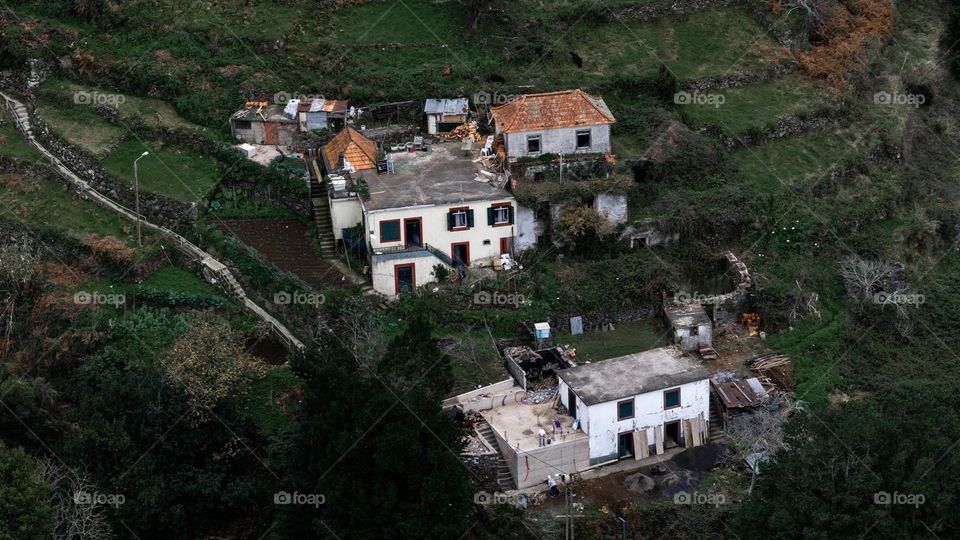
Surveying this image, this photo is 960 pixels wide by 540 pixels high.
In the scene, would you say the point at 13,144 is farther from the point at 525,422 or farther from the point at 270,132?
the point at 525,422

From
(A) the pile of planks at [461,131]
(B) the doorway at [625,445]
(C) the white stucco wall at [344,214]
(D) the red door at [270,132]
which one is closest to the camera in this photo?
(B) the doorway at [625,445]

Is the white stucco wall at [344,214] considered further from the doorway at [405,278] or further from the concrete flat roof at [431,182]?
the doorway at [405,278]

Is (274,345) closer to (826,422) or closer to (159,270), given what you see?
(159,270)

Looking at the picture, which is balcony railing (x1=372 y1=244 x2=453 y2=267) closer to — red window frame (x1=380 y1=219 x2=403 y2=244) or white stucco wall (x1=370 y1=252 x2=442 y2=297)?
white stucco wall (x1=370 y1=252 x2=442 y2=297)

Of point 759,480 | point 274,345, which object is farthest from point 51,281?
point 759,480

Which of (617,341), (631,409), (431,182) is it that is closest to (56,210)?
(431,182)

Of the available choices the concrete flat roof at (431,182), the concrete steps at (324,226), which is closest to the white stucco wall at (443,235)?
the concrete flat roof at (431,182)

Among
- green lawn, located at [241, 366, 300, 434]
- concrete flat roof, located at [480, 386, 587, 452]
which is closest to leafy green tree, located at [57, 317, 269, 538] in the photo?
green lawn, located at [241, 366, 300, 434]
